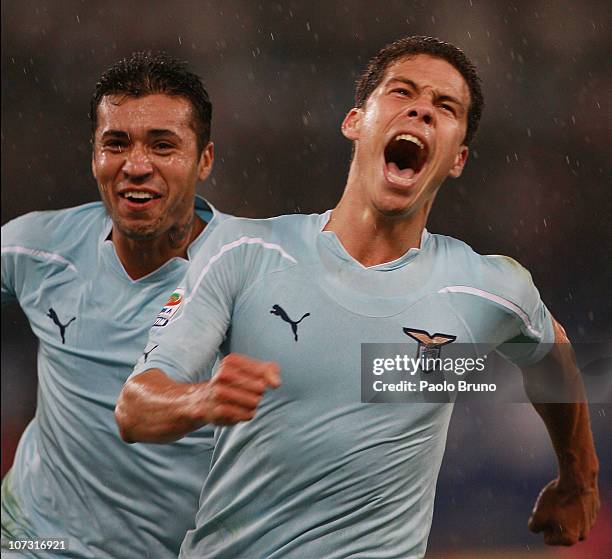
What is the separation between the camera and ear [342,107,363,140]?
216 centimetres

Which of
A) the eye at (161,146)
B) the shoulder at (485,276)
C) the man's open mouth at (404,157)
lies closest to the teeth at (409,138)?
the man's open mouth at (404,157)

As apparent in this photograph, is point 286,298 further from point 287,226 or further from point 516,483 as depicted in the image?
point 516,483

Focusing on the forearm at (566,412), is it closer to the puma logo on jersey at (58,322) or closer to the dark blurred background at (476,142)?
the dark blurred background at (476,142)

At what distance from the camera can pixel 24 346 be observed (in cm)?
242

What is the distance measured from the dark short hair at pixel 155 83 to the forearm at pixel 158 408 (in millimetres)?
709

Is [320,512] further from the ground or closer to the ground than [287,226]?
closer to the ground

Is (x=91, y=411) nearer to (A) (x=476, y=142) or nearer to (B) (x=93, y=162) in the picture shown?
(B) (x=93, y=162)

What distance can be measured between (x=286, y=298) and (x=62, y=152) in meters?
0.74

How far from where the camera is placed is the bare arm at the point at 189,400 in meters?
1.56

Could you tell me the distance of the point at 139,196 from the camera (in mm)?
2209

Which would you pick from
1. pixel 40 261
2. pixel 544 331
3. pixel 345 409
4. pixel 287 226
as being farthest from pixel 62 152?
pixel 544 331

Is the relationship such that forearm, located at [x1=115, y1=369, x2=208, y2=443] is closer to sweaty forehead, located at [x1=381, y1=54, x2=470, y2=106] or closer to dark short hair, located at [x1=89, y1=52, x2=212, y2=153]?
dark short hair, located at [x1=89, y1=52, x2=212, y2=153]

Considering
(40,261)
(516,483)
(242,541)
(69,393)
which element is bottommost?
(242,541)

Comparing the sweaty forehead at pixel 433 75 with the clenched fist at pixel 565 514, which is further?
the clenched fist at pixel 565 514
